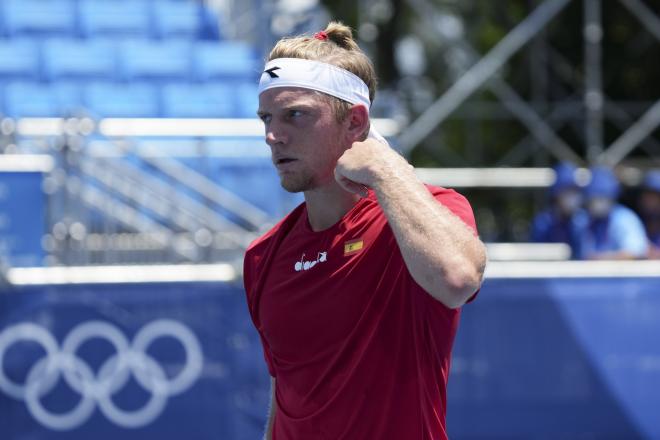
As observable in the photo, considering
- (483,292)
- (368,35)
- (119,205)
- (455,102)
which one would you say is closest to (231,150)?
(119,205)

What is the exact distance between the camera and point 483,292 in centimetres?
688

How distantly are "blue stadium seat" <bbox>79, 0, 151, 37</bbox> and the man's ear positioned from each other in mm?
9155

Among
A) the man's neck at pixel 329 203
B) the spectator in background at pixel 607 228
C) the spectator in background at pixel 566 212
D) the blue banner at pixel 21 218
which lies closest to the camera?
the man's neck at pixel 329 203

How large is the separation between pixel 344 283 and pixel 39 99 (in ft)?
24.2

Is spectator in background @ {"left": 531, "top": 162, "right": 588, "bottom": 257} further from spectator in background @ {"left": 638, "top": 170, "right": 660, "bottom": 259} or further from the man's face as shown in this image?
the man's face

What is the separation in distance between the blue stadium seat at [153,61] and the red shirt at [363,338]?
8035mm

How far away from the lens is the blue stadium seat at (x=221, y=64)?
1078 cm

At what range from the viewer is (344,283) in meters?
2.87

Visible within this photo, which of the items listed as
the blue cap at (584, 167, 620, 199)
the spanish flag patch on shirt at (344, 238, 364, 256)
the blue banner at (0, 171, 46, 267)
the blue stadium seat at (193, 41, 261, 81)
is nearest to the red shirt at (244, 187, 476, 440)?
the spanish flag patch on shirt at (344, 238, 364, 256)

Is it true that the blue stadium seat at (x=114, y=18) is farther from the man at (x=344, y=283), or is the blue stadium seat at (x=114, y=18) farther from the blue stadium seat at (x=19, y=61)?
the man at (x=344, y=283)

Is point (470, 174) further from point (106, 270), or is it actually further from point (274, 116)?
point (274, 116)

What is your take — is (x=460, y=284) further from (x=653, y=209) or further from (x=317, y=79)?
(x=653, y=209)

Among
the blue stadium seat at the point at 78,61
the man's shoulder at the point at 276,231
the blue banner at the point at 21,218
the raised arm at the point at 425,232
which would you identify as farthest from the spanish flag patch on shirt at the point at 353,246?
the blue stadium seat at the point at 78,61

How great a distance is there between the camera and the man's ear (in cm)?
292
